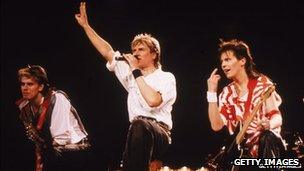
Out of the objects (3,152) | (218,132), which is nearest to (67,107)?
(3,152)

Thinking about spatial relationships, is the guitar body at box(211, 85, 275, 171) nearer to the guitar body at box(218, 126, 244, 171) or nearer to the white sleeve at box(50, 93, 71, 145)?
the guitar body at box(218, 126, 244, 171)

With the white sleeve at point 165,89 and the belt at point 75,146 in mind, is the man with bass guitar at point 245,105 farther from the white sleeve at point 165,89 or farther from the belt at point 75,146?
the belt at point 75,146

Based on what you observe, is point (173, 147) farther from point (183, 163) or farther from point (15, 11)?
point (15, 11)

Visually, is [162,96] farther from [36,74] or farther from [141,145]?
[36,74]

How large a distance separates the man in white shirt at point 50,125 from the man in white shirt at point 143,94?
75cm

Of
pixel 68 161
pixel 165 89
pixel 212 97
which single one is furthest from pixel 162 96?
pixel 68 161

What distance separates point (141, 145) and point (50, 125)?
1.51 m

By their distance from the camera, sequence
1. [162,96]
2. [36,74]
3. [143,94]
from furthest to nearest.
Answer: [36,74] < [162,96] < [143,94]

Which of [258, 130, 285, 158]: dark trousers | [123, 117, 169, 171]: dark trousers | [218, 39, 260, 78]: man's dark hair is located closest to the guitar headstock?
[218, 39, 260, 78]: man's dark hair

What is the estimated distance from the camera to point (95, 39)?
5.07 meters

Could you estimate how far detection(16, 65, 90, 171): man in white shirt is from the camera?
5051 mm

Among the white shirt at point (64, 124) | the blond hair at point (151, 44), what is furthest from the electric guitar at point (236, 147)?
the white shirt at point (64, 124)

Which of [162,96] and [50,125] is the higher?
[162,96]

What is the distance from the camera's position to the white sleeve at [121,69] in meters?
4.84
